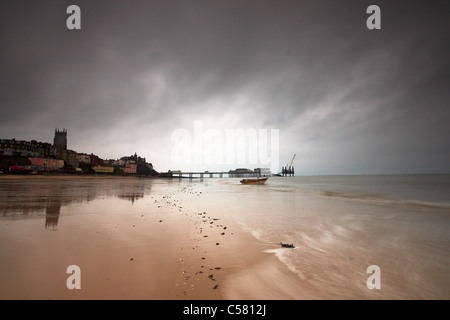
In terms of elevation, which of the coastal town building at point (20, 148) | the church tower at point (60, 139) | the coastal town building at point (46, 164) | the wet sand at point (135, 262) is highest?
the church tower at point (60, 139)

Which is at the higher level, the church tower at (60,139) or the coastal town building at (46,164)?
the church tower at (60,139)

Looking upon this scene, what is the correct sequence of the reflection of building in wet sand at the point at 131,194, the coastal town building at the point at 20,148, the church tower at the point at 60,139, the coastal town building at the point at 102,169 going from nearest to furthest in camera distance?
the reflection of building in wet sand at the point at 131,194, the coastal town building at the point at 20,148, the coastal town building at the point at 102,169, the church tower at the point at 60,139

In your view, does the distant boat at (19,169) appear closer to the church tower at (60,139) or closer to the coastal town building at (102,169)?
the coastal town building at (102,169)

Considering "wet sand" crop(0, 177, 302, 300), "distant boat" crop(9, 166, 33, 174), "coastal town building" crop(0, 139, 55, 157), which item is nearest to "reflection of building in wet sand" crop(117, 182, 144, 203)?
"wet sand" crop(0, 177, 302, 300)

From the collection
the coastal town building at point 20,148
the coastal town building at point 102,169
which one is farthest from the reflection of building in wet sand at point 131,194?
the coastal town building at point 102,169

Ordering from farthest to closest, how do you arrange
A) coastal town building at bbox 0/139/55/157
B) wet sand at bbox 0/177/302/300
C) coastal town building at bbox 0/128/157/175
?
1. coastal town building at bbox 0/139/55/157
2. coastal town building at bbox 0/128/157/175
3. wet sand at bbox 0/177/302/300

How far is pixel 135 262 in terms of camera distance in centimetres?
461

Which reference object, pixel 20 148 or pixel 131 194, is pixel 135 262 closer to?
pixel 131 194

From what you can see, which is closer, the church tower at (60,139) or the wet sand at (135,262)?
the wet sand at (135,262)

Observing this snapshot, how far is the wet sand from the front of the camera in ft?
11.3

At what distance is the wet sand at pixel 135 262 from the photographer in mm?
3439

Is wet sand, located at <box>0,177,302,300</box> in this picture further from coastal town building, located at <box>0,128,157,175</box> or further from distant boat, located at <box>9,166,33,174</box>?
coastal town building, located at <box>0,128,157,175</box>

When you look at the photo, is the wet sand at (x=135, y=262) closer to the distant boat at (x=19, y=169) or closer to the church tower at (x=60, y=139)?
the distant boat at (x=19, y=169)

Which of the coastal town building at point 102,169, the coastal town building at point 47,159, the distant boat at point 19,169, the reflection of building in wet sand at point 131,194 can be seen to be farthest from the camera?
the coastal town building at point 102,169
